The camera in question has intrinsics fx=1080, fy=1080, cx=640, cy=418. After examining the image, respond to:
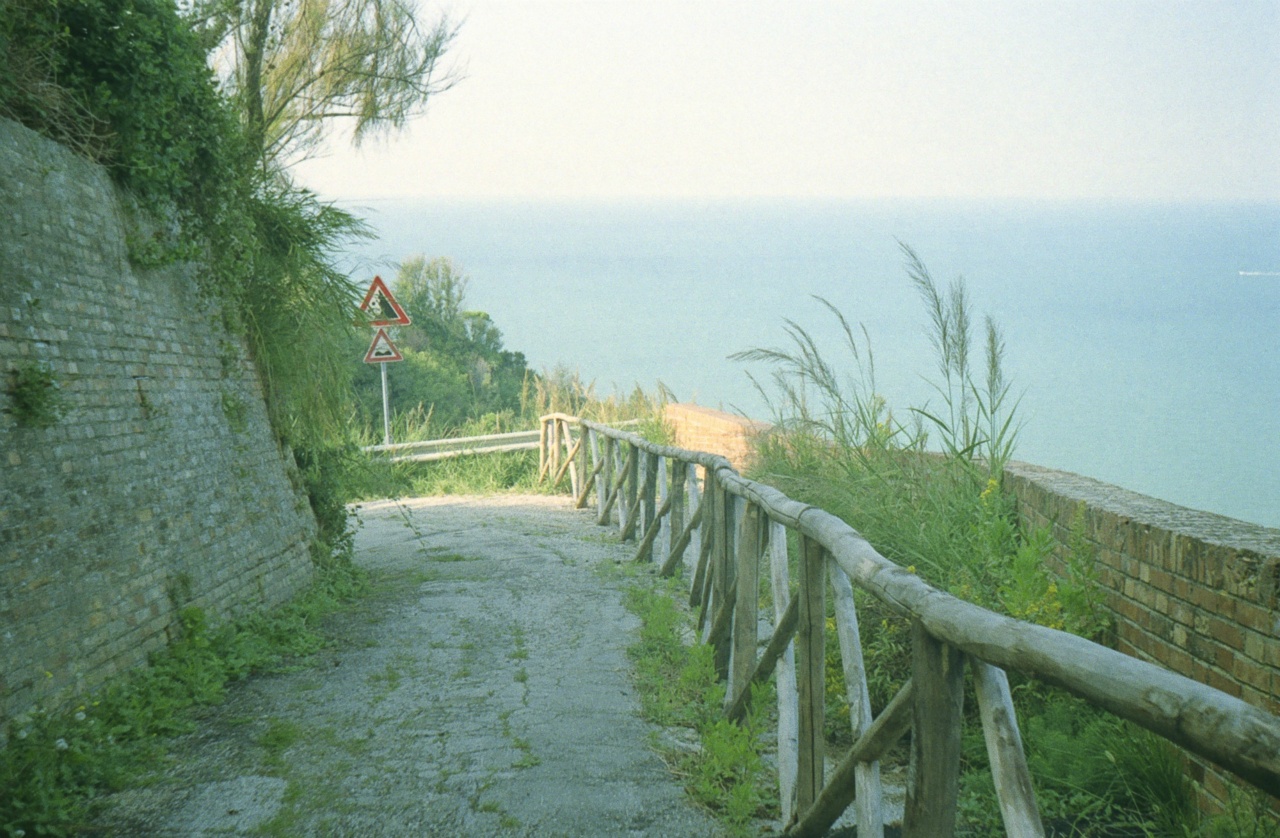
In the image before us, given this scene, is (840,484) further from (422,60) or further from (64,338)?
(422,60)

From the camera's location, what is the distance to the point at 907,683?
7.60ft

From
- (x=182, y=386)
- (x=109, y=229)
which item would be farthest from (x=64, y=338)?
(x=182, y=386)

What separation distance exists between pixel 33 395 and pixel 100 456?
0.67 m

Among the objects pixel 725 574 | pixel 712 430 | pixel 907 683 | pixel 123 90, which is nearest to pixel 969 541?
pixel 725 574

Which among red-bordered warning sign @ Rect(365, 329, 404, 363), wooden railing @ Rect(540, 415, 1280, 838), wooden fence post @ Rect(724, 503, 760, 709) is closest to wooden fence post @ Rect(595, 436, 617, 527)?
red-bordered warning sign @ Rect(365, 329, 404, 363)

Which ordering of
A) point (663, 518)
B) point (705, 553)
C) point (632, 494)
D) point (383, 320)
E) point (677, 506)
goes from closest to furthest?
point (705, 553), point (677, 506), point (663, 518), point (632, 494), point (383, 320)

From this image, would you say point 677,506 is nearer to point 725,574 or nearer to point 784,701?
point 725,574

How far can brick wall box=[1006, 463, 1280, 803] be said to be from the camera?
126 inches

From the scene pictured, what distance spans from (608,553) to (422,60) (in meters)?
5.13

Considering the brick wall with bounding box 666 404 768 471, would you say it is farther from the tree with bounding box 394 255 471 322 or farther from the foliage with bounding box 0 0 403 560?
the tree with bounding box 394 255 471 322

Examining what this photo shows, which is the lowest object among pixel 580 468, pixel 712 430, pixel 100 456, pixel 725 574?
pixel 580 468

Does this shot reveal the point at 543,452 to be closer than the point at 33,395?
No

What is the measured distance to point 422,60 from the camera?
1056 centimetres

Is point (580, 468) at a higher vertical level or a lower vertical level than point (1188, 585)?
lower
